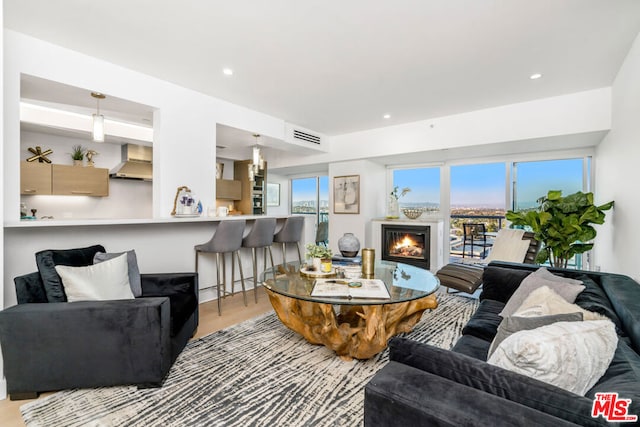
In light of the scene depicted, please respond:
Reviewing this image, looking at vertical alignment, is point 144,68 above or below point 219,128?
above

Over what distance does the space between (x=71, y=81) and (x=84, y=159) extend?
297cm

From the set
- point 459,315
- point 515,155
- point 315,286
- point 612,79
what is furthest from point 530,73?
point 315,286

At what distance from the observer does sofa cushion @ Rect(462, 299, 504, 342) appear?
1789 millimetres

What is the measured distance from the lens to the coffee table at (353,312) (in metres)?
2.09

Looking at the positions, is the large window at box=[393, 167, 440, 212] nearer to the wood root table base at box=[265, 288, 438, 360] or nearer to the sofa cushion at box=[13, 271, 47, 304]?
the wood root table base at box=[265, 288, 438, 360]

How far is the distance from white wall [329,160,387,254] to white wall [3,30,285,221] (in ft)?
5.97

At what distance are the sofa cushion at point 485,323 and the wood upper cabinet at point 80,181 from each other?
5.56 metres

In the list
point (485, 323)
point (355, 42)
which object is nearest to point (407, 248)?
point (485, 323)

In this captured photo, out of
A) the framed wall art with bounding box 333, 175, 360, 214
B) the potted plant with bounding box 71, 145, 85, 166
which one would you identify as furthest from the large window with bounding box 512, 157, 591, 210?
the potted plant with bounding box 71, 145, 85, 166

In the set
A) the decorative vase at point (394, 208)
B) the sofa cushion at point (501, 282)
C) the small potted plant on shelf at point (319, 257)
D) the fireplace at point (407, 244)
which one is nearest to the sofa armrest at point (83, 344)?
the small potted plant on shelf at point (319, 257)

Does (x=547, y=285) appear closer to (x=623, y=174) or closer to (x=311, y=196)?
(x=623, y=174)

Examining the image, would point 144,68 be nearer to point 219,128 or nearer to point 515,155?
point 219,128

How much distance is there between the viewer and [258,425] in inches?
62.4

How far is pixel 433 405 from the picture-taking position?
86cm
